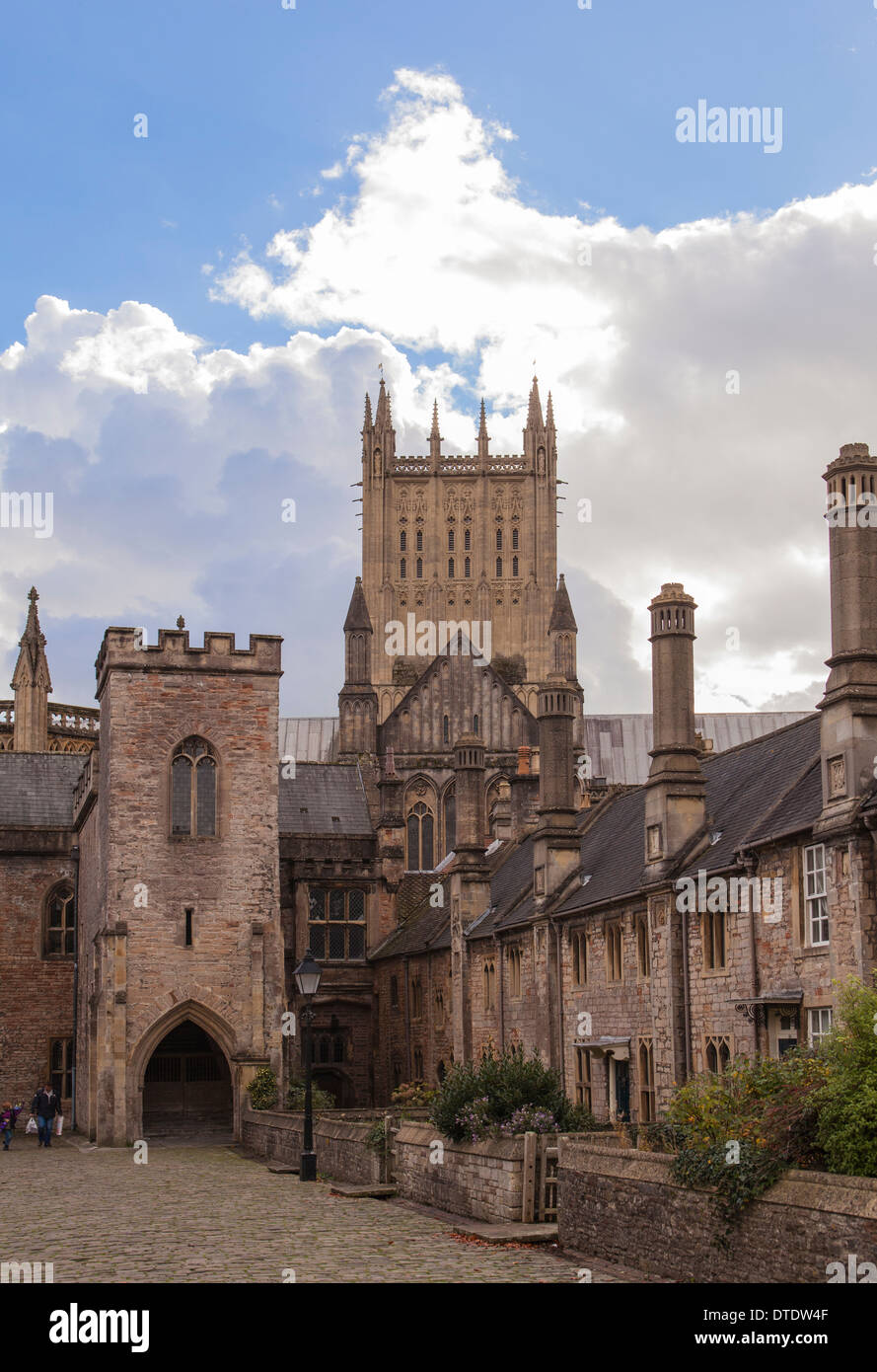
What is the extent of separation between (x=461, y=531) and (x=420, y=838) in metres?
47.5

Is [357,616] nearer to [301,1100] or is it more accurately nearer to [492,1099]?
[301,1100]

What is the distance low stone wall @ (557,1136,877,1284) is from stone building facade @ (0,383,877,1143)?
12.0 ft

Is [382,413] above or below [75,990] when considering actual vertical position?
above

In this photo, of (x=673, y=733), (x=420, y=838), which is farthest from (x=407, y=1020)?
(x=420, y=838)

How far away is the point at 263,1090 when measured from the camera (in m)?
37.9

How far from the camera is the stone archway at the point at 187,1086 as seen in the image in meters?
41.8

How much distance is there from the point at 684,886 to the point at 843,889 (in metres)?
6.55

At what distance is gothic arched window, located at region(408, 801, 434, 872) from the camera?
6656 cm

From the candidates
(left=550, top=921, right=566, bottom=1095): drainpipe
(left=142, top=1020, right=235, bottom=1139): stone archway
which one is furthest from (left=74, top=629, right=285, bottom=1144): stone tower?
(left=550, top=921, right=566, bottom=1095): drainpipe

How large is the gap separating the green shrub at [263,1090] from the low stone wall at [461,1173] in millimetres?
14469

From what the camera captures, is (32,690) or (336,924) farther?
(32,690)
